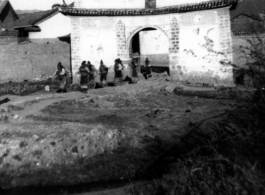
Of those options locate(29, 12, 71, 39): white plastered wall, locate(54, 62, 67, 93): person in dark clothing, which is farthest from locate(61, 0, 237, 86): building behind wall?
locate(29, 12, 71, 39): white plastered wall

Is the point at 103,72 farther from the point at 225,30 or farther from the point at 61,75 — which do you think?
the point at 225,30

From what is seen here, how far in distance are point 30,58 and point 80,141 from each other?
12.3 m

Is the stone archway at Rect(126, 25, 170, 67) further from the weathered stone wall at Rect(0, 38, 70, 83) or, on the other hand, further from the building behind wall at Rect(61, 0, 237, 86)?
the weathered stone wall at Rect(0, 38, 70, 83)

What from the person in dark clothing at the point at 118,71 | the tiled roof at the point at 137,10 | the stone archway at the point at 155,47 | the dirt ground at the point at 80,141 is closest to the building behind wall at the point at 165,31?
the tiled roof at the point at 137,10

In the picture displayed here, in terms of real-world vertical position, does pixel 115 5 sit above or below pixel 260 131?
above

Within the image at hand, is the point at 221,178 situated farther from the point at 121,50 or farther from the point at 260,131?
the point at 121,50

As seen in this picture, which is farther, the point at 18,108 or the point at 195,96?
the point at 195,96

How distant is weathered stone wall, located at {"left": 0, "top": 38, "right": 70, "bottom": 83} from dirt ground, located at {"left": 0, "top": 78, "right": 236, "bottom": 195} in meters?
7.94

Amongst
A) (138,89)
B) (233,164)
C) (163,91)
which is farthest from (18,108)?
(233,164)

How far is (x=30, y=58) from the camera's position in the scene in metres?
16.3

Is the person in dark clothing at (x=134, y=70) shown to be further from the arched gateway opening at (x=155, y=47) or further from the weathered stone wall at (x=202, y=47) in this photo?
the arched gateway opening at (x=155, y=47)

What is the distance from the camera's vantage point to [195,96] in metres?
11.1

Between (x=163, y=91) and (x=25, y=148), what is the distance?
7.49 metres

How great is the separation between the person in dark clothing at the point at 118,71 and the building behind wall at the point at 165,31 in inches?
50.0
